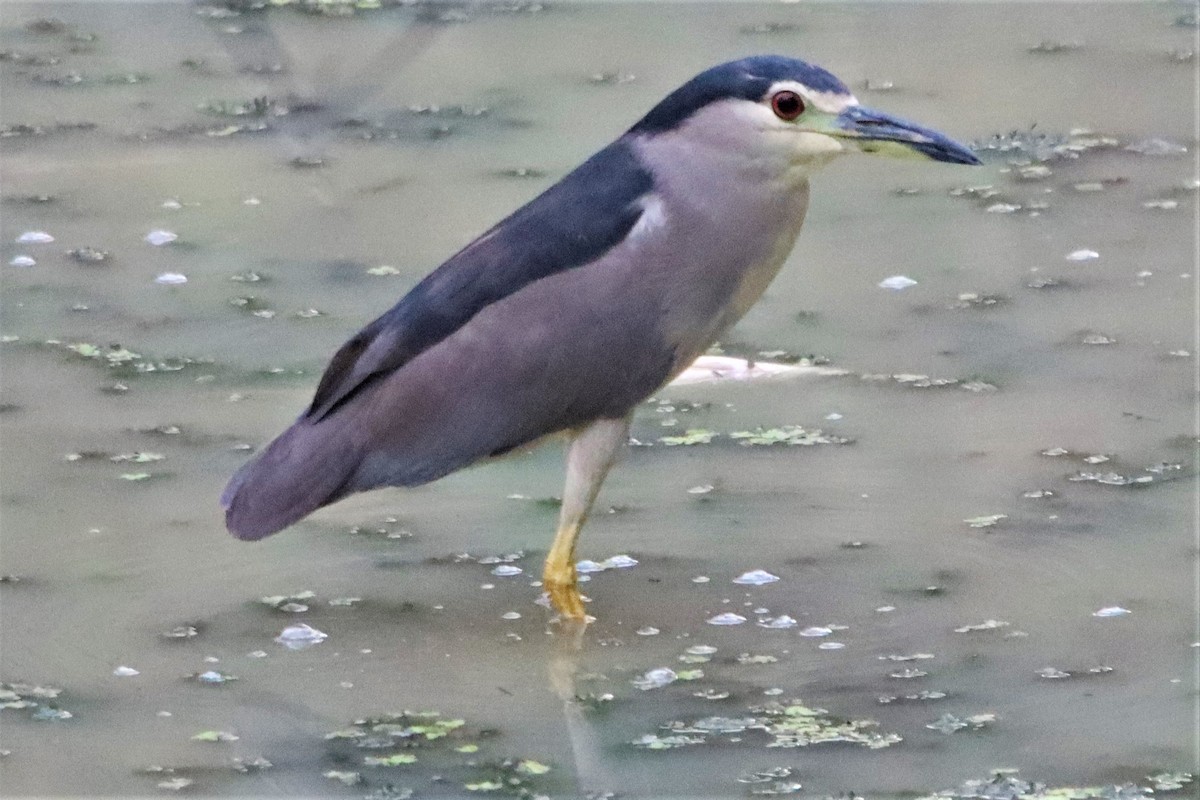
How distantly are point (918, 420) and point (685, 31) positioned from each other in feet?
12.9

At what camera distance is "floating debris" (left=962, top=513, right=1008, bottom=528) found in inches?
234

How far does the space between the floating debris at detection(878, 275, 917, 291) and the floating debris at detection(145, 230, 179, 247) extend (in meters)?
2.40

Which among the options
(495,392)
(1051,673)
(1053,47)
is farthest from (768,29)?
(1051,673)

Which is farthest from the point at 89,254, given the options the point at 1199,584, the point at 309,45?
the point at 1199,584

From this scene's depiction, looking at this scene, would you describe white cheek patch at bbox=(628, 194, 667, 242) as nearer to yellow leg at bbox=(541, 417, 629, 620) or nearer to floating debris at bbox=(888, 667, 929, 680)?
yellow leg at bbox=(541, 417, 629, 620)

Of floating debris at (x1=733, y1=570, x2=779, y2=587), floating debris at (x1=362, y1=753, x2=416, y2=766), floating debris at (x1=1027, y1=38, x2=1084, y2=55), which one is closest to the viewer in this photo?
floating debris at (x1=362, y1=753, x2=416, y2=766)

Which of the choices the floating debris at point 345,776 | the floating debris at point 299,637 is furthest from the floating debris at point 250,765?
the floating debris at point 299,637

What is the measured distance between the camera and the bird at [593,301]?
5.26 metres

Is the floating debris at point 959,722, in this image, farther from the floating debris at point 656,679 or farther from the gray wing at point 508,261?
the gray wing at point 508,261

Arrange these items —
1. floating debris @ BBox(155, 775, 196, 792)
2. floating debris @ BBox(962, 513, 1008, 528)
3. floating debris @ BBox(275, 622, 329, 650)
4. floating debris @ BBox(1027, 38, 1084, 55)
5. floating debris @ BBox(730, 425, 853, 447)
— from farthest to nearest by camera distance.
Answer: floating debris @ BBox(1027, 38, 1084, 55) → floating debris @ BBox(730, 425, 853, 447) → floating debris @ BBox(962, 513, 1008, 528) → floating debris @ BBox(275, 622, 329, 650) → floating debris @ BBox(155, 775, 196, 792)

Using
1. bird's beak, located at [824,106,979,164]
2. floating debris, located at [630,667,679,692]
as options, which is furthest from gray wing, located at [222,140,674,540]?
floating debris, located at [630,667,679,692]

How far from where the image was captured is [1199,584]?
557 cm

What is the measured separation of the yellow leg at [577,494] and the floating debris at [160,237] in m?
3.02

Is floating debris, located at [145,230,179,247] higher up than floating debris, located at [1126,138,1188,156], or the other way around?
floating debris, located at [1126,138,1188,156]
